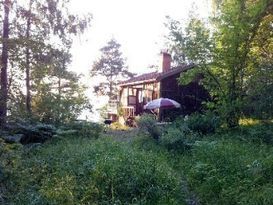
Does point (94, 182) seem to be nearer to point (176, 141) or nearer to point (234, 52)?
point (176, 141)

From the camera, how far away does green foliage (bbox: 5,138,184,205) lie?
7023mm

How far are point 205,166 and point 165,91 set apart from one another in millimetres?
19878

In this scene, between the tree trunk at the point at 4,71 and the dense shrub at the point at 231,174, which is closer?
the dense shrub at the point at 231,174

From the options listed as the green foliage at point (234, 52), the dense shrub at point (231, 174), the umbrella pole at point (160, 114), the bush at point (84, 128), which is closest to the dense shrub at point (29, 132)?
the bush at point (84, 128)

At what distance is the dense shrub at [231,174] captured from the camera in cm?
761

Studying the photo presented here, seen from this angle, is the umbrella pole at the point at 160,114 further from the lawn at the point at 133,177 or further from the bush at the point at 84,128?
the lawn at the point at 133,177

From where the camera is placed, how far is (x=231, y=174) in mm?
8969

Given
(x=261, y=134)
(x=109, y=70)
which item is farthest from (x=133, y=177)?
(x=109, y=70)

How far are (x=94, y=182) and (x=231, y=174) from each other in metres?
3.31

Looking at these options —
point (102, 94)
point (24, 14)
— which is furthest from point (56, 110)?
point (102, 94)

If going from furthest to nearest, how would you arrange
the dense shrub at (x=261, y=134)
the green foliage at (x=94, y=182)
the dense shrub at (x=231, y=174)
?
the dense shrub at (x=261, y=134)
the dense shrub at (x=231, y=174)
the green foliage at (x=94, y=182)

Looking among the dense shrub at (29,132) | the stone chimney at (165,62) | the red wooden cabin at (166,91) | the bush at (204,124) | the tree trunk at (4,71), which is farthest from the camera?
the stone chimney at (165,62)

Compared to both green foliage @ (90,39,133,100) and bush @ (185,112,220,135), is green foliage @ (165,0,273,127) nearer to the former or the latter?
bush @ (185,112,220,135)

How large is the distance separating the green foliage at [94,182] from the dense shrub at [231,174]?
2.52 ft
